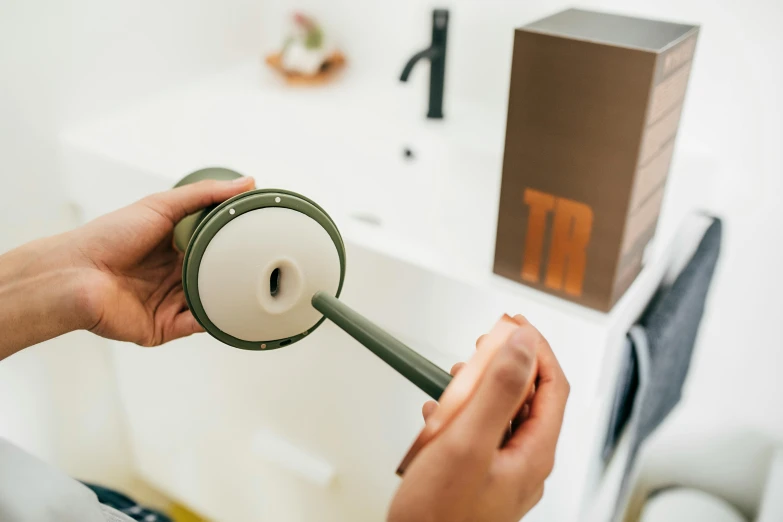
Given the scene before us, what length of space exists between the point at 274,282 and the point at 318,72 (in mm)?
713

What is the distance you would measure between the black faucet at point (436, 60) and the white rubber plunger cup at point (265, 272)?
1.50ft

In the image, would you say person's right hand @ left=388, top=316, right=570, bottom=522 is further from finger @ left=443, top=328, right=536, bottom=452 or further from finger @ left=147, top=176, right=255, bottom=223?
finger @ left=147, top=176, right=255, bottom=223

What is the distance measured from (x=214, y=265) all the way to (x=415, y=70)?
2.39ft

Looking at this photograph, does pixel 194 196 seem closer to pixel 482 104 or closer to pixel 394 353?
pixel 394 353

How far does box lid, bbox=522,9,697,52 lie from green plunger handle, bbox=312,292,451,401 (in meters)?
0.30

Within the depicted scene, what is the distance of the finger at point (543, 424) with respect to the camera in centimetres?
44

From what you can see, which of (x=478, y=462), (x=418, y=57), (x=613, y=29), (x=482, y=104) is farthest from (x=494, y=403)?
(x=482, y=104)

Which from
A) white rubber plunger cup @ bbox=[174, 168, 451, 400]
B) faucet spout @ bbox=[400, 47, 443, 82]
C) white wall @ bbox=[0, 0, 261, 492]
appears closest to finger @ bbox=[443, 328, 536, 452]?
white rubber plunger cup @ bbox=[174, 168, 451, 400]

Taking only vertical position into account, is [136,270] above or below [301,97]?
below

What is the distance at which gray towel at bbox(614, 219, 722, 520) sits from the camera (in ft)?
2.53

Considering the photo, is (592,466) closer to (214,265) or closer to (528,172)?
(528,172)

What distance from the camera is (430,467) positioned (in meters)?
0.41

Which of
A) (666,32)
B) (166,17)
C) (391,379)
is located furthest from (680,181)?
(166,17)

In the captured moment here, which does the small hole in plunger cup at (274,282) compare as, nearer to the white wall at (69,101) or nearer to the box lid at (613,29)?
the box lid at (613,29)
